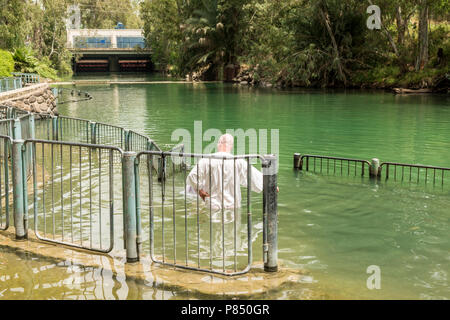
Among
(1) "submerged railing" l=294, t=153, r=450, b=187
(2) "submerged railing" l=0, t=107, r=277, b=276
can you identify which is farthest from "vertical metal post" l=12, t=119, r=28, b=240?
(1) "submerged railing" l=294, t=153, r=450, b=187

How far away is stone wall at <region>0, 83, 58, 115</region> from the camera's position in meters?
20.6

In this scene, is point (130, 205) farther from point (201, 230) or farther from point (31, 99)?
point (31, 99)

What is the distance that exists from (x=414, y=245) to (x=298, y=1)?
43556 millimetres

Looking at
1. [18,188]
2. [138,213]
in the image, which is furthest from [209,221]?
[18,188]

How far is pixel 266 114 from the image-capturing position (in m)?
28.1

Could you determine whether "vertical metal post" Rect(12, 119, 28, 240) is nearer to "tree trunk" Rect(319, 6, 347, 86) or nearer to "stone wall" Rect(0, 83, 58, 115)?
"stone wall" Rect(0, 83, 58, 115)

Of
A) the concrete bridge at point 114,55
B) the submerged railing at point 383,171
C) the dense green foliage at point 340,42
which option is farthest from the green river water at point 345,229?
→ the concrete bridge at point 114,55

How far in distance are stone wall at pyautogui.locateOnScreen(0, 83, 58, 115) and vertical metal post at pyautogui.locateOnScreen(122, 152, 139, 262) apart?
584 inches

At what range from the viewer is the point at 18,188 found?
22.2ft

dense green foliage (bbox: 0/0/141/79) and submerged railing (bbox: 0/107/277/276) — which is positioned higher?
dense green foliage (bbox: 0/0/141/79)

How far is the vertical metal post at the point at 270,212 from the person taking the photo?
565 centimetres

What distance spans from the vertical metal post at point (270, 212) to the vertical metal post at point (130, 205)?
139 cm
